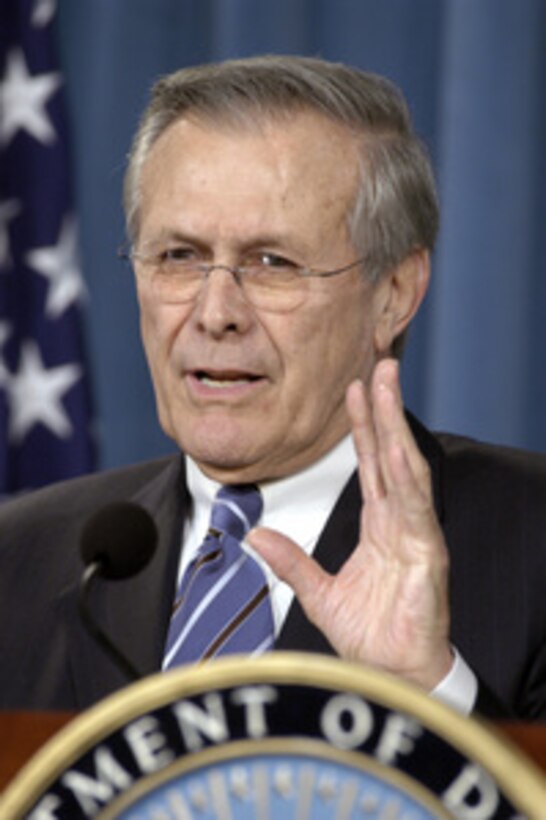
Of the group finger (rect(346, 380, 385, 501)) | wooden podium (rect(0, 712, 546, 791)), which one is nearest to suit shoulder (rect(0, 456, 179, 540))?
finger (rect(346, 380, 385, 501))

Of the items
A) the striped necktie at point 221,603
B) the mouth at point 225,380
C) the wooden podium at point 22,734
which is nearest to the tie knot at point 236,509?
the striped necktie at point 221,603

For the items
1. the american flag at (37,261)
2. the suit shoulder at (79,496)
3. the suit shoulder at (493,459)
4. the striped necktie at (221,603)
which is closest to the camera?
the striped necktie at (221,603)

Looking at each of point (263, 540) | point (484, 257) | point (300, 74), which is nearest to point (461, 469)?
point (300, 74)

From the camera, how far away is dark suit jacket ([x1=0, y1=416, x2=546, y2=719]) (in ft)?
5.05

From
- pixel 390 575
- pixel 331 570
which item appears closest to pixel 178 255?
pixel 331 570

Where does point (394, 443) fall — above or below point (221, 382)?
above

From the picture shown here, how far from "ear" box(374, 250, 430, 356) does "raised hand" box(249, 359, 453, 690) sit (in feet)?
2.01

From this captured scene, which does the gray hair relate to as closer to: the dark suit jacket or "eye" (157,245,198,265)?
"eye" (157,245,198,265)

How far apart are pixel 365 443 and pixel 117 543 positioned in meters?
0.22

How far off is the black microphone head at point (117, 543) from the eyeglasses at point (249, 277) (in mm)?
579

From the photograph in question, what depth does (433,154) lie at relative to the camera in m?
2.61

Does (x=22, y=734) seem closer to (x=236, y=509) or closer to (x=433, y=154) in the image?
(x=236, y=509)

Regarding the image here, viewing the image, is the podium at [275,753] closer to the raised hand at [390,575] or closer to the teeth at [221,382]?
the raised hand at [390,575]

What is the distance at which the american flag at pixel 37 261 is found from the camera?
2697 millimetres
